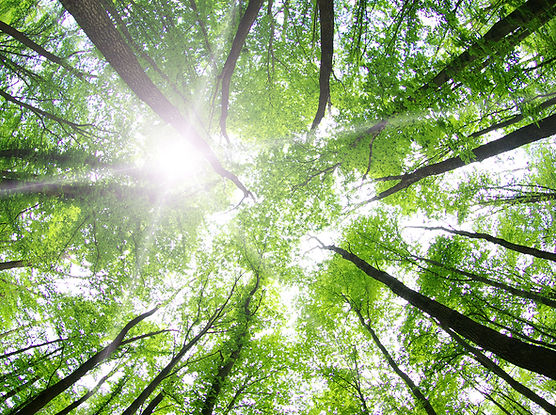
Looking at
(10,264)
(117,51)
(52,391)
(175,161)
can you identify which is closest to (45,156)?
(175,161)

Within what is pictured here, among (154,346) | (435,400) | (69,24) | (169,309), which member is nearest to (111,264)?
(169,309)

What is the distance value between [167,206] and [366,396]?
8999mm

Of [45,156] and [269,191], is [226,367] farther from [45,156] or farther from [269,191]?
[45,156]

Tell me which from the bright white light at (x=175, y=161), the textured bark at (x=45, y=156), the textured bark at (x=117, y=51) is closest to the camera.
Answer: the textured bark at (x=117, y=51)

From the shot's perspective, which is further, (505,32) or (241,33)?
(241,33)

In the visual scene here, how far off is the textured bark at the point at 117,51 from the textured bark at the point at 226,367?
767 cm

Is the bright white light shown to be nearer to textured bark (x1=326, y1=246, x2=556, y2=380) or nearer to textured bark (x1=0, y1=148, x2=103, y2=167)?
textured bark (x1=0, y1=148, x2=103, y2=167)

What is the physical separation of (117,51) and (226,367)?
32.2ft

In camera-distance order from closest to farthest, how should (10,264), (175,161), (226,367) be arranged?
1. (175,161)
2. (10,264)
3. (226,367)

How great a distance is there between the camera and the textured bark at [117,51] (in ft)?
8.98

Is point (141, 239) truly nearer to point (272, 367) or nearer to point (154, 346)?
point (154, 346)

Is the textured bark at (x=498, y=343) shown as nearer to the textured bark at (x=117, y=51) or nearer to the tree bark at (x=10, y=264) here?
the textured bark at (x=117, y=51)

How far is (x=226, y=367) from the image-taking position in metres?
9.27

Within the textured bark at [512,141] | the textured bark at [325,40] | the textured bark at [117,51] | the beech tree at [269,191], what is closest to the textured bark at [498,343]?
the beech tree at [269,191]
